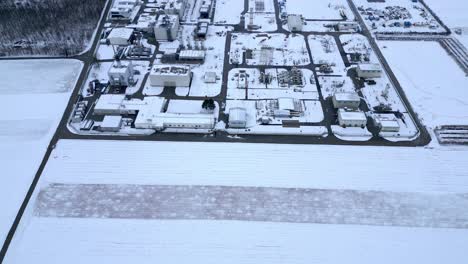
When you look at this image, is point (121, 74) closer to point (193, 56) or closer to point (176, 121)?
point (193, 56)

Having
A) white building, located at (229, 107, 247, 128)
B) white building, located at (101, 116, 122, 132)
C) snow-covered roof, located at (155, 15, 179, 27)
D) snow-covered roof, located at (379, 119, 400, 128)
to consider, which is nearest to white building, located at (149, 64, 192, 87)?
white building, located at (101, 116, 122, 132)

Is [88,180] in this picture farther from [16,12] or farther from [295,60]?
[16,12]

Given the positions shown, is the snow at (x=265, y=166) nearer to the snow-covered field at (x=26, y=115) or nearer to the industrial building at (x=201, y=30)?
the snow-covered field at (x=26, y=115)

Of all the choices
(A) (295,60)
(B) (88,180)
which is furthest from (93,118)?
(A) (295,60)

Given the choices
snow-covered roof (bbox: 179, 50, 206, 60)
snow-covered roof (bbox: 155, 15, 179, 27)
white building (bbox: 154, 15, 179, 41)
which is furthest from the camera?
snow-covered roof (bbox: 155, 15, 179, 27)

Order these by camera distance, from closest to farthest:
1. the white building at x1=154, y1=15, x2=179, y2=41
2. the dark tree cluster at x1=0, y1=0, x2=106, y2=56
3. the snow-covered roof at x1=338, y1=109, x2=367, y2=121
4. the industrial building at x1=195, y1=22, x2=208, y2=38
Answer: the snow-covered roof at x1=338, y1=109, x2=367, y2=121 → the dark tree cluster at x1=0, y1=0, x2=106, y2=56 → the white building at x1=154, y1=15, x2=179, y2=41 → the industrial building at x1=195, y1=22, x2=208, y2=38

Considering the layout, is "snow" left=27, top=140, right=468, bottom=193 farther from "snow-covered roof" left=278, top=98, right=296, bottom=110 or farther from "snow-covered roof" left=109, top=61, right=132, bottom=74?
"snow-covered roof" left=109, top=61, right=132, bottom=74

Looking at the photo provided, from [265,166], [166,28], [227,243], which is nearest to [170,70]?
[166,28]

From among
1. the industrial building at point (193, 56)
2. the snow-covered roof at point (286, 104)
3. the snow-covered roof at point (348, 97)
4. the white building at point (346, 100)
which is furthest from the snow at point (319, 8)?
the snow-covered roof at point (286, 104)
